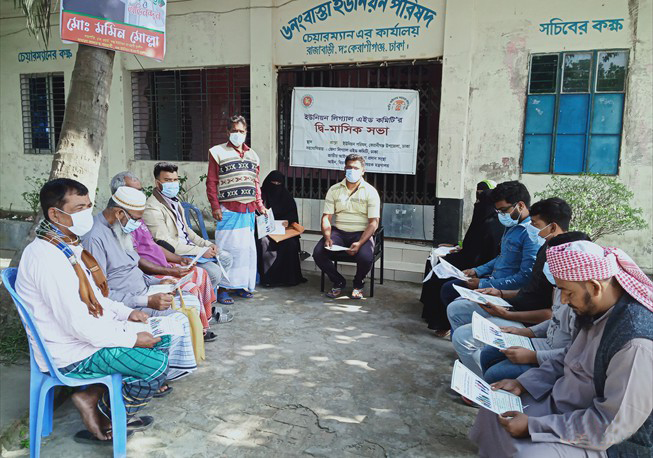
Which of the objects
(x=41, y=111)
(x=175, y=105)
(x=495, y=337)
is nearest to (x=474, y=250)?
(x=495, y=337)

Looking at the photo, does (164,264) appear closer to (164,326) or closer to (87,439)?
(164,326)

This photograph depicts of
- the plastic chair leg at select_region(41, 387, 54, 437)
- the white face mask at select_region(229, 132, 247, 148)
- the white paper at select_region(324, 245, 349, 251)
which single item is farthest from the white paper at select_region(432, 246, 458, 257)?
the plastic chair leg at select_region(41, 387, 54, 437)

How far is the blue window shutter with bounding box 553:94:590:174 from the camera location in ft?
18.4

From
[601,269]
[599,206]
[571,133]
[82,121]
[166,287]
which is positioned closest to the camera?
[601,269]

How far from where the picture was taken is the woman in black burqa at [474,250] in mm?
4029

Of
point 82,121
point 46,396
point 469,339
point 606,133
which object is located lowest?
point 46,396

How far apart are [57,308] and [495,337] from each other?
7.10 feet

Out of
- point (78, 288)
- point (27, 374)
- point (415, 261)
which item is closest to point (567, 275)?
point (78, 288)

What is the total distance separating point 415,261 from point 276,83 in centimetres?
315

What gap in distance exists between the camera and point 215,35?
7.21m

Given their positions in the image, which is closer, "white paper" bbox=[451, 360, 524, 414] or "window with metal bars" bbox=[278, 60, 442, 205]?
"white paper" bbox=[451, 360, 524, 414]

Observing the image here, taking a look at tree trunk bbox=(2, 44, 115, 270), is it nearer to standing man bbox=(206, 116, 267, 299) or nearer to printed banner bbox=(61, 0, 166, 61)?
printed banner bbox=(61, 0, 166, 61)

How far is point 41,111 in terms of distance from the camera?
8734 mm

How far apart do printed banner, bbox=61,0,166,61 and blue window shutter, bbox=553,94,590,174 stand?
4374mm
